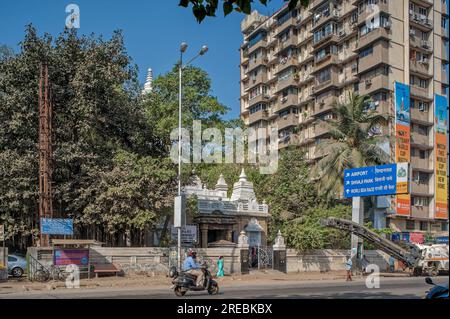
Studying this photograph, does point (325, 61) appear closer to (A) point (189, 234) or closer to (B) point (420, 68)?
(B) point (420, 68)

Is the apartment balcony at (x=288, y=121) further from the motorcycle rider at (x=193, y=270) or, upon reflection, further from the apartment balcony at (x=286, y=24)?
the motorcycle rider at (x=193, y=270)

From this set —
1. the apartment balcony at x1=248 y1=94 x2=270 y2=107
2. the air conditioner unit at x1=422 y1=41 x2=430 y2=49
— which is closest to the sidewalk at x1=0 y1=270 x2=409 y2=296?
the air conditioner unit at x1=422 y1=41 x2=430 y2=49

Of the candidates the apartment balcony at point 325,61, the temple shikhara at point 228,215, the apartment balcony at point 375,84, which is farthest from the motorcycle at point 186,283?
the apartment balcony at point 325,61

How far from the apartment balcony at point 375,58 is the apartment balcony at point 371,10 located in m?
3.21

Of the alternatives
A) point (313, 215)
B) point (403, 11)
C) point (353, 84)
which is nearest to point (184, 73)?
point (313, 215)

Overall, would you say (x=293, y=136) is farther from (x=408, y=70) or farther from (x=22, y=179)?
(x=22, y=179)

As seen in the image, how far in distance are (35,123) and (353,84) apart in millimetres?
35127

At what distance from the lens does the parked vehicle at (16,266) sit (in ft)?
92.5

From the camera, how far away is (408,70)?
51.8 meters

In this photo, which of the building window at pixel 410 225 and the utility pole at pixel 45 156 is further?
the building window at pixel 410 225

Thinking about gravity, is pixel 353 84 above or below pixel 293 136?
above

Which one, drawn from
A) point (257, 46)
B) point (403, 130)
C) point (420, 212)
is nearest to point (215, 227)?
point (403, 130)

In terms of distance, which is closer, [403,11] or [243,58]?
[403,11]

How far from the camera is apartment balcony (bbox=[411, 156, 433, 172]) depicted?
50875 mm
